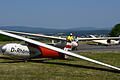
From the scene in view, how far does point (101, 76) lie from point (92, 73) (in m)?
1.08

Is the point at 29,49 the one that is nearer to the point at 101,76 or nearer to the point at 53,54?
the point at 53,54

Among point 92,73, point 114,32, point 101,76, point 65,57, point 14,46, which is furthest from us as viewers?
point 114,32

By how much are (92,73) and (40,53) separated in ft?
24.0

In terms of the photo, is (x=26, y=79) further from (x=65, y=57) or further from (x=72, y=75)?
(x=65, y=57)

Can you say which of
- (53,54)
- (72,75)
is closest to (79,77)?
(72,75)

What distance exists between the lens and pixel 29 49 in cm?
2083

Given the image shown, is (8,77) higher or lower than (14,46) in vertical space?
lower

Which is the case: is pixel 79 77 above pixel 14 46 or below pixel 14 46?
below

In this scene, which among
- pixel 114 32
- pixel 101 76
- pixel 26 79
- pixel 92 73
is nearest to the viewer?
pixel 26 79

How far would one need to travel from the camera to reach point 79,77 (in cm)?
1380

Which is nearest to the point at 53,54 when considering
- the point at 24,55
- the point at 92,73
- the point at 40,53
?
the point at 40,53

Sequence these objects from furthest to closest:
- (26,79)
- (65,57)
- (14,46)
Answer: (65,57) → (14,46) → (26,79)

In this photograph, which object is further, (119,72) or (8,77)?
(119,72)

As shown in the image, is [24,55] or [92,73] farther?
[24,55]
